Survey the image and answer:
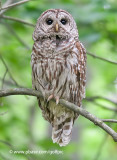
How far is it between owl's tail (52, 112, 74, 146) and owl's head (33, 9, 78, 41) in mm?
1077

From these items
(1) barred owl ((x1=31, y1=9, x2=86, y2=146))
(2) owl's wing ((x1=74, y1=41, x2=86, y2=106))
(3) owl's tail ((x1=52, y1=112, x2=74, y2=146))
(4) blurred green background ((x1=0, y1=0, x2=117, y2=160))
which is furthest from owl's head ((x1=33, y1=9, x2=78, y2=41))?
→ (3) owl's tail ((x1=52, y1=112, x2=74, y2=146))

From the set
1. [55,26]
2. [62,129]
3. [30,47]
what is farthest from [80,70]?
[30,47]

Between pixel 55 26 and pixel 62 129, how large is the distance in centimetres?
139

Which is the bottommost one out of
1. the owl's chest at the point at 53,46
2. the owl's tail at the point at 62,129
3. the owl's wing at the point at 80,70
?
the owl's tail at the point at 62,129

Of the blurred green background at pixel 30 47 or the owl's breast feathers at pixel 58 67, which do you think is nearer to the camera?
the owl's breast feathers at pixel 58 67

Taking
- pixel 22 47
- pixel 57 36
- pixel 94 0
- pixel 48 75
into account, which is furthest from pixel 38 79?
pixel 94 0

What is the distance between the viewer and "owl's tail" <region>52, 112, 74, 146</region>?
5269 mm

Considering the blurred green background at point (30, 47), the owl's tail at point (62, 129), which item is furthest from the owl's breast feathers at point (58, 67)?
the owl's tail at point (62, 129)

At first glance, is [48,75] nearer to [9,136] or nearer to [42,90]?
[42,90]

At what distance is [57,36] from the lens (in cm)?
505

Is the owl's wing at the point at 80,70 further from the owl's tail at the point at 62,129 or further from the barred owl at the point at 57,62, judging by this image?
the owl's tail at the point at 62,129

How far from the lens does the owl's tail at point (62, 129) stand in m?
5.27

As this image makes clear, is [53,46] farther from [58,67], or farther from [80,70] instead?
[80,70]

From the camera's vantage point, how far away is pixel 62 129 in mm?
5375
